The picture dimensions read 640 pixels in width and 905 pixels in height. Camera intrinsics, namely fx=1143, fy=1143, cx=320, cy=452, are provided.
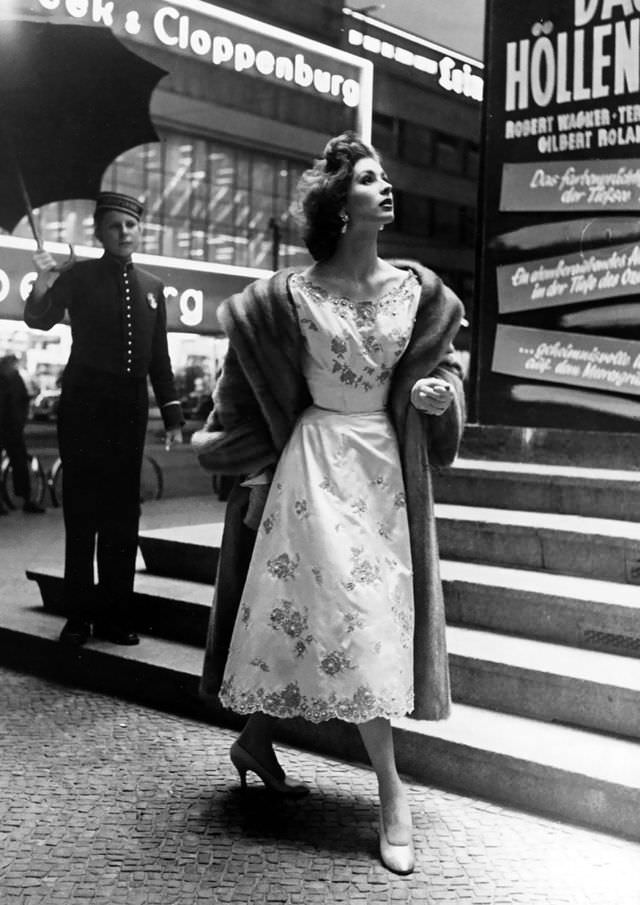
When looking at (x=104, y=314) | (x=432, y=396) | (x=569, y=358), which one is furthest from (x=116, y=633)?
(x=569, y=358)

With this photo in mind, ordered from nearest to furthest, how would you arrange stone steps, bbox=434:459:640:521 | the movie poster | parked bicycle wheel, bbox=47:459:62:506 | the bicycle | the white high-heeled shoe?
the white high-heeled shoe < stone steps, bbox=434:459:640:521 < the movie poster < parked bicycle wheel, bbox=47:459:62:506 < the bicycle

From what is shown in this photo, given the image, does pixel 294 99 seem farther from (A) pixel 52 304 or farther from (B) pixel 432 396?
Result: (B) pixel 432 396

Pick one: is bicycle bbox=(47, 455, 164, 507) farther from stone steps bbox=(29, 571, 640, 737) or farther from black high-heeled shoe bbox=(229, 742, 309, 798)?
black high-heeled shoe bbox=(229, 742, 309, 798)

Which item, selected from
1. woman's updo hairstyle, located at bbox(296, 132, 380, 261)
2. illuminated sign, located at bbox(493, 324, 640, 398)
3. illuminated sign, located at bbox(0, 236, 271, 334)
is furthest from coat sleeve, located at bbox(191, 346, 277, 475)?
illuminated sign, located at bbox(493, 324, 640, 398)

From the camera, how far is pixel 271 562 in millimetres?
3213

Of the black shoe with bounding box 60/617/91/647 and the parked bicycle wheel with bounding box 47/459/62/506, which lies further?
the parked bicycle wheel with bounding box 47/459/62/506

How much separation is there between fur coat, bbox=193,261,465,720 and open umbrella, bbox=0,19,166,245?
99.5 inches

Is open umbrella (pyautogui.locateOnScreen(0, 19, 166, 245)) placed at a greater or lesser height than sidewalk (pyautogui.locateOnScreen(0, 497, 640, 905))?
greater

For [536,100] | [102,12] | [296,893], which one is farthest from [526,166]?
[296,893]

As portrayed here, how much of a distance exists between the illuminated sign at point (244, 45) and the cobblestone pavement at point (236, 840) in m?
3.67

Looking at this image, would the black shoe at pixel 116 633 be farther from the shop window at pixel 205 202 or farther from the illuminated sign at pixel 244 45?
the illuminated sign at pixel 244 45

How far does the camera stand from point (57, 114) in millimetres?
5598

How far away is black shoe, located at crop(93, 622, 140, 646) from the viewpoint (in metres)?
4.89

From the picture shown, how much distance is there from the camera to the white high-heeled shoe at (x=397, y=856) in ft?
9.98
